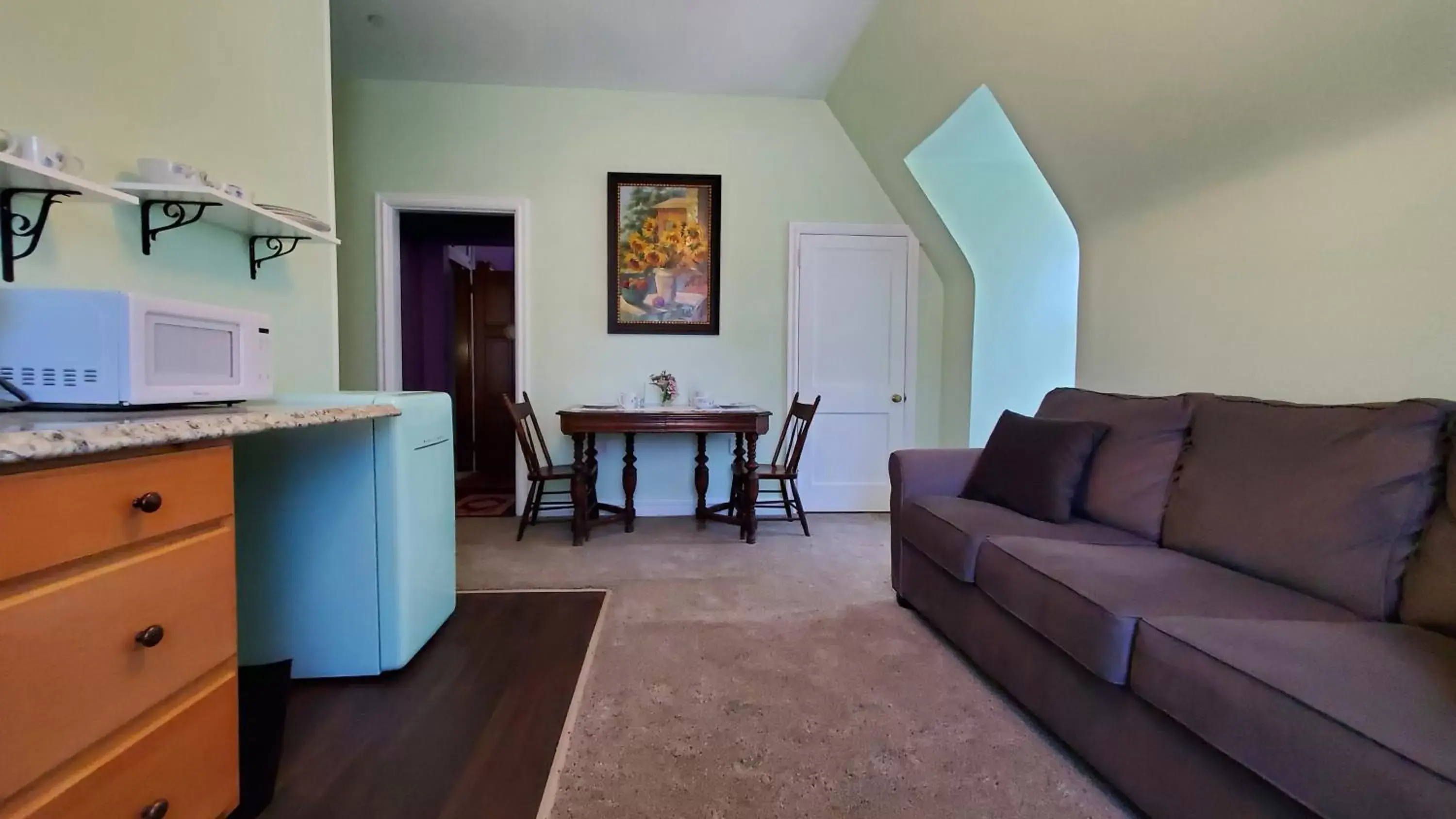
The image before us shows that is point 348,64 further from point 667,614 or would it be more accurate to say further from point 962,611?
point 962,611

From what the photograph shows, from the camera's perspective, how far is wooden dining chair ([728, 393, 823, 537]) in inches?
138

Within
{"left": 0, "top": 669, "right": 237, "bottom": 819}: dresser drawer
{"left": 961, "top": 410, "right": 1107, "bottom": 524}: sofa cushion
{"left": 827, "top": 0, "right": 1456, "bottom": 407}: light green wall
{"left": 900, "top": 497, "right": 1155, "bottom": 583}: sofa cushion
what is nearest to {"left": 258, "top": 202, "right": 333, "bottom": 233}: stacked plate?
{"left": 0, "top": 669, "right": 237, "bottom": 819}: dresser drawer

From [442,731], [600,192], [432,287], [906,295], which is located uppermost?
[600,192]

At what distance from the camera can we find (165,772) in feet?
3.23

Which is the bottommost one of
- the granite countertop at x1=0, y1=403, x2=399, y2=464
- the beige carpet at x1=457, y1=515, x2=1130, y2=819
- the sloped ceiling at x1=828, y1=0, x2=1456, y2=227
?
the beige carpet at x1=457, y1=515, x2=1130, y2=819

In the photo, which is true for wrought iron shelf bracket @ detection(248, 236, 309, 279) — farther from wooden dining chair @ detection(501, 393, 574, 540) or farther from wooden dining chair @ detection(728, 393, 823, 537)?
wooden dining chair @ detection(728, 393, 823, 537)

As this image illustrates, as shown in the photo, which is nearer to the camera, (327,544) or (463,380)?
(327,544)

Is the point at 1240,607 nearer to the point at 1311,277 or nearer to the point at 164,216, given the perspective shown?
the point at 1311,277

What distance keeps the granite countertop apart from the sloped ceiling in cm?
264

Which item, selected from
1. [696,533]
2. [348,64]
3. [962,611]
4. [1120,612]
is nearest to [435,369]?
[348,64]

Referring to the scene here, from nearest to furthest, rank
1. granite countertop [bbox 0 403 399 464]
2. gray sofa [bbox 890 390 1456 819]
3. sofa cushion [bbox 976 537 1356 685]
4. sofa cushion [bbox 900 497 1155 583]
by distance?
granite countertop [bbox 0 403 399 464]
gray sofa [bbox 890 390 1456 819]
sofa cushion [bbox 976 537 1356 685]
sofa cushion [bbox 900 497 1155 583]

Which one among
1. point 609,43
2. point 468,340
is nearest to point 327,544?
point 609,43

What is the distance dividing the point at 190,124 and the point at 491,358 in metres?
3.91

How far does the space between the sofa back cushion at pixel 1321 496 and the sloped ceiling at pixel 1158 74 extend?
0.83m
